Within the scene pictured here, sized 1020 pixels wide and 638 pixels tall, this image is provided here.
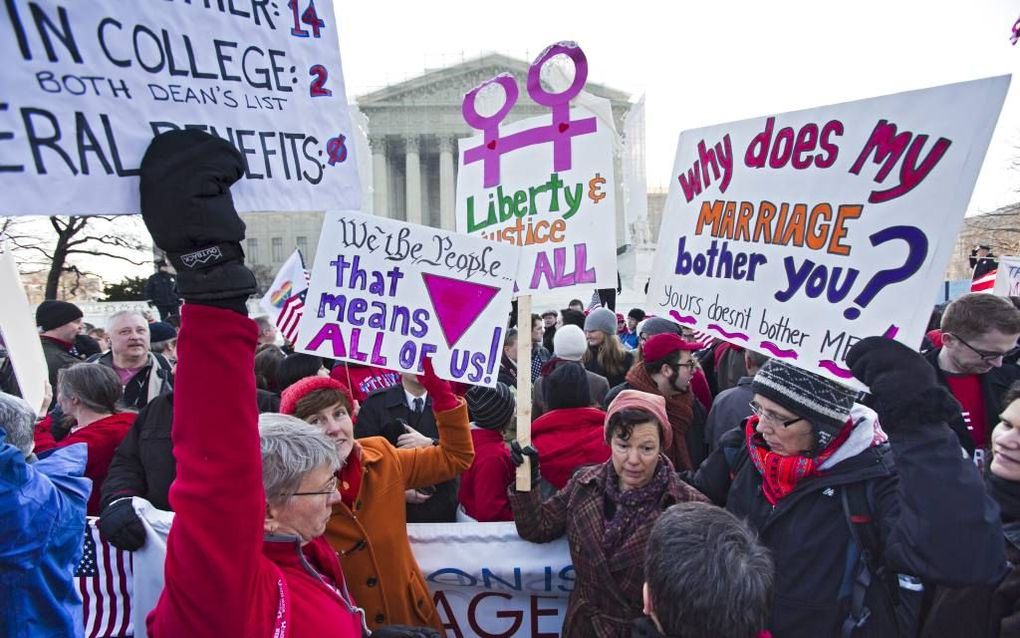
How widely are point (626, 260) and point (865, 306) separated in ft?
103

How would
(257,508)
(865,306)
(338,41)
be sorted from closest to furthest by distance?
(257,508), (338,41), (865,306)

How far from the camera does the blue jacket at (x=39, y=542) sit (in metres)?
1.77

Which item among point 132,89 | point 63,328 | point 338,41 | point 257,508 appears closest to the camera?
point 257,508

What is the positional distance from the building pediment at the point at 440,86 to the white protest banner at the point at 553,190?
4429 cm

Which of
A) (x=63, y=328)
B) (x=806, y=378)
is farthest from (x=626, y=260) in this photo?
(x=806, y=378)

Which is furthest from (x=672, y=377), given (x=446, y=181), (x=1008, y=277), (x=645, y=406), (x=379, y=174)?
(x=379, y=174)

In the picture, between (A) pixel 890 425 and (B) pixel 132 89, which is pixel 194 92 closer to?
(B) pixel 132 89

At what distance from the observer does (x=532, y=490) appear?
2980mm

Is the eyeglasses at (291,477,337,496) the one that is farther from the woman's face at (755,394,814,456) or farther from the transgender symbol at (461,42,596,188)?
the transgender symbol at (461,42,596,188)

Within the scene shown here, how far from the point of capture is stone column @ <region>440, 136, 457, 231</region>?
150 ft

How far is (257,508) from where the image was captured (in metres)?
1.20

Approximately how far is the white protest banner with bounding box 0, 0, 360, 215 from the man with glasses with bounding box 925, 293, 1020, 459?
9.62 ft

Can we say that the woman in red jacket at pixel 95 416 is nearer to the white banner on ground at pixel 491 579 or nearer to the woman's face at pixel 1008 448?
the white banner on ground at pixel 491 579

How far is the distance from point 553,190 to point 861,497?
210 centimetres
